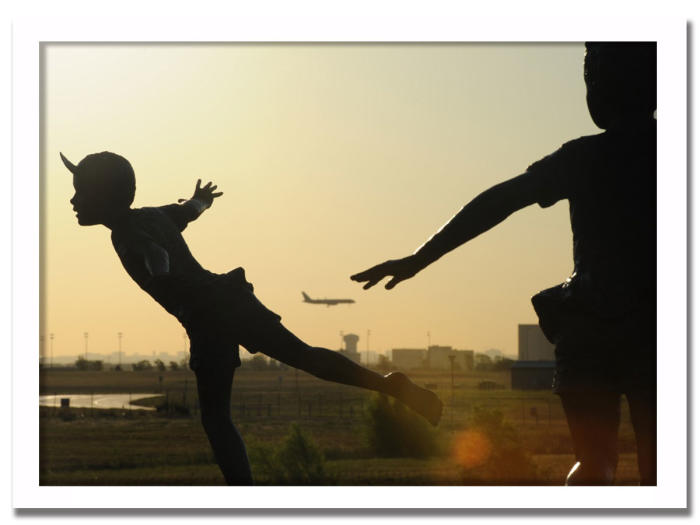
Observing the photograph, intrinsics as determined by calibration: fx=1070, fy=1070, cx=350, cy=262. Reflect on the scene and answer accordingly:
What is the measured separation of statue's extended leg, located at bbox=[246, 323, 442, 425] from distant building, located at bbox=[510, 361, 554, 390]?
175 ft

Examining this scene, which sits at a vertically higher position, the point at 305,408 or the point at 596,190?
the point at 596,190

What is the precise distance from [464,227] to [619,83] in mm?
1053

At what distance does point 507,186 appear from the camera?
5.26m

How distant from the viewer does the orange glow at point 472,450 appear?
120 feet

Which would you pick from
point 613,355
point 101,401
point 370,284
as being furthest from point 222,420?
point 101,401

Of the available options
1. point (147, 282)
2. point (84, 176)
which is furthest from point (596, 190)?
point (84, 176)

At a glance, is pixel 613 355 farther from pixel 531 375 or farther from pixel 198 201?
pixel 531 375

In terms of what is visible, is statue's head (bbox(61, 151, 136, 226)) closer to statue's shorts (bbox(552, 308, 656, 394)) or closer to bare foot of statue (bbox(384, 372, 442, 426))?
bare foot of statue (bbox(384, 372, 442, 426))

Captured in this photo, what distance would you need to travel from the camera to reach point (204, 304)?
6062mm

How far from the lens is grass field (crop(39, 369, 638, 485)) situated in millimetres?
36688

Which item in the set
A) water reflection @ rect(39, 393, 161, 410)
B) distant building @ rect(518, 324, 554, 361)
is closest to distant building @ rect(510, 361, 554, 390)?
distant building @ rect(518, 324, 554, 361)

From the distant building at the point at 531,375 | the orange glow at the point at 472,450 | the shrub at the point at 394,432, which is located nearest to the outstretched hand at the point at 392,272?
the orange glow at the point at 472,450
